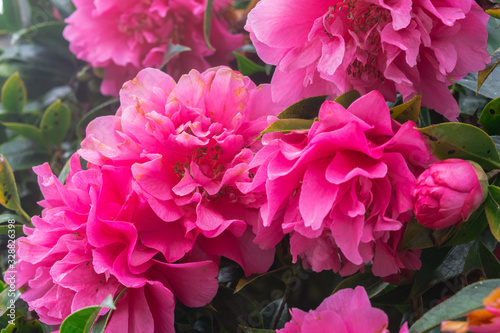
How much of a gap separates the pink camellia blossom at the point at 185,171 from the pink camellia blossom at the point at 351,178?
54 mm

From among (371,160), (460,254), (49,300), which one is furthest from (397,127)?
(49,300)

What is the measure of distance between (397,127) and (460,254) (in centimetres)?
14

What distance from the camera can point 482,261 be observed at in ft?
1.32

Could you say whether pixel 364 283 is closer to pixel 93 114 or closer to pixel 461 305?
pixel 461 305

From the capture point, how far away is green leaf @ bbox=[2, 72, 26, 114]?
817mm

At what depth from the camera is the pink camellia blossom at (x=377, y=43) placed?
390 mm

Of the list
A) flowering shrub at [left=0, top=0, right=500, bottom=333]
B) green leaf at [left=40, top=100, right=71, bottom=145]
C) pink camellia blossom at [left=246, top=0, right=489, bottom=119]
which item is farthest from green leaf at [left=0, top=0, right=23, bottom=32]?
pink camellia blossom at [left=246, top=0, right=489, bottom=119]

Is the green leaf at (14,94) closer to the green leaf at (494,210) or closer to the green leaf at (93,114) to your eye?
the green leaf at (93,114)

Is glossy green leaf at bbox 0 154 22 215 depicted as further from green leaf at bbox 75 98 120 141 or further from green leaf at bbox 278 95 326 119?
green leaf at bbox 278 95 326 119

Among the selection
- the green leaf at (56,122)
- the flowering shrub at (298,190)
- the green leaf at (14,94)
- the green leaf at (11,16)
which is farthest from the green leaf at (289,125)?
the green leaf at (11,16)

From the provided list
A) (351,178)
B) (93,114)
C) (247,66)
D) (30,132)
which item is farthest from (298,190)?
(30,132)

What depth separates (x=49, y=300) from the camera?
44 centimetres

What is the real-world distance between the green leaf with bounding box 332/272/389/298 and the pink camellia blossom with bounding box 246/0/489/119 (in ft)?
0.50

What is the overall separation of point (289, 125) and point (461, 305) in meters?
0.17
